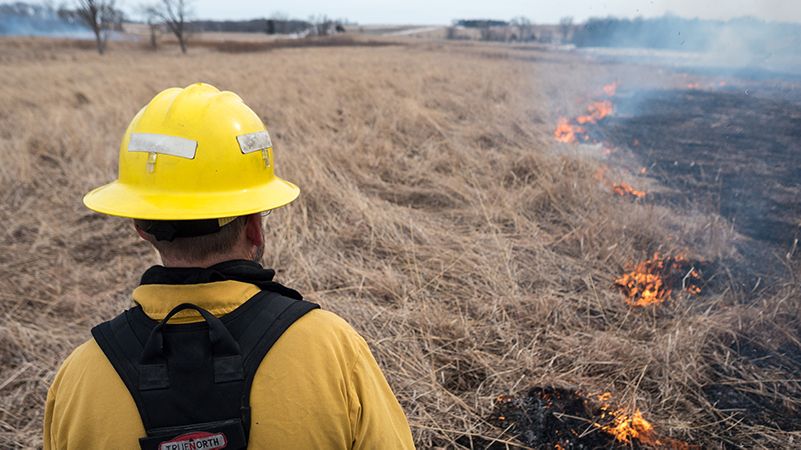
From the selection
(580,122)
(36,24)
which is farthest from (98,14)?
(36,24)

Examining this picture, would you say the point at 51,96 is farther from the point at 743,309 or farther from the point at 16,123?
the point at 743,309

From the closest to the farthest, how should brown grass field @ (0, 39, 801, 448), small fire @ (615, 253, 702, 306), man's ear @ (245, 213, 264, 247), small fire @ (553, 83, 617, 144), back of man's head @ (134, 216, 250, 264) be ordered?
back of man's head @ (134, 216, 250, 264), man's ear @ (245, 213, 264, 247), brown grass field @ (0, 39, 801, 448), small fire @ (615, 253, 702, 306), small fire @ (553, 83, 617, 144)

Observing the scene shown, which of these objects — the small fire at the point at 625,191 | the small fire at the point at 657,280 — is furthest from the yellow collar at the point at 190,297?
the small fire at the point at 625,191

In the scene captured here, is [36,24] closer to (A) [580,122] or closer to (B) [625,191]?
(A) [580,122]

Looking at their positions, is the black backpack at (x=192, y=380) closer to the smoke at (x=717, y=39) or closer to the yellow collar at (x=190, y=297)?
the yellow collar at (x=190, y=297)

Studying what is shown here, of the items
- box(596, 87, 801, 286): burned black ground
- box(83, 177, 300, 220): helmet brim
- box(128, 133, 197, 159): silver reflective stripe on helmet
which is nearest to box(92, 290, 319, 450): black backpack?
box(83, 177, 300, 220): helmet brim

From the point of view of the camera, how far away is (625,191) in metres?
5.44

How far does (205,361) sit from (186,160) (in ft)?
1.85

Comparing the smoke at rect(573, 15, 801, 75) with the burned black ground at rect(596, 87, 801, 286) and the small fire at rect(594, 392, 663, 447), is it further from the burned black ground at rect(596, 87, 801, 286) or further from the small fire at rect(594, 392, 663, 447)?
the small fire at rect(594, 392, 663, 447)

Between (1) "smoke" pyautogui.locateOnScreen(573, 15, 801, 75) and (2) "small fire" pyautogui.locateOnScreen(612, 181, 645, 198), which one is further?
(1) "smoke" pyautogui.locateOnScreen(573, 15, 801, 75)

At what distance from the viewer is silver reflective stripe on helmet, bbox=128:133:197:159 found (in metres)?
1.14

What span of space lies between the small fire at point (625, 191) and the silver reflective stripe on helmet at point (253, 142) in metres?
5.02

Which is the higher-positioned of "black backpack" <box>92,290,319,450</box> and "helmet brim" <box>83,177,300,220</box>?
"helmet brim" <box>83,177,300,220</box>

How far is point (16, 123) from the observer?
759cm
